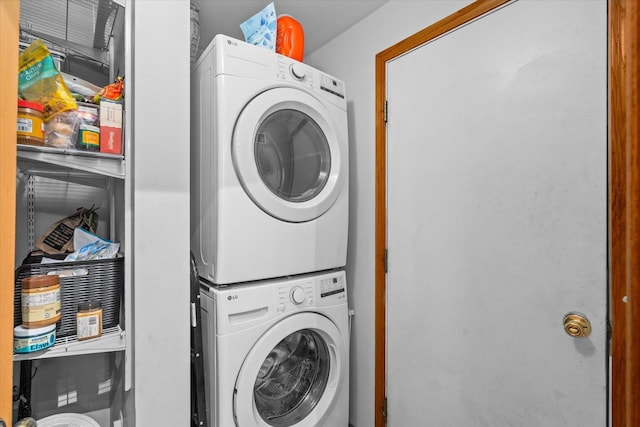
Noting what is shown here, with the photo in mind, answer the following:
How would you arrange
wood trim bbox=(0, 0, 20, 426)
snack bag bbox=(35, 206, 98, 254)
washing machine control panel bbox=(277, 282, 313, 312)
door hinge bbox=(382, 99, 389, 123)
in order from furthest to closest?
door hinge bbox=(382, 99, 389, 123), washing machine control panel bbox=(277, 282, 313, 312), snack bag bbox=(35, 206, 98, 254), wood trim bbox=(0, 0, 20, 426)

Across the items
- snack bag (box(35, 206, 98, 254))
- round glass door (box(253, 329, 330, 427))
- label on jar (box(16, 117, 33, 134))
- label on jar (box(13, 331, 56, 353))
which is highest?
Result: label on jar (box(16, 117, 33, 134))

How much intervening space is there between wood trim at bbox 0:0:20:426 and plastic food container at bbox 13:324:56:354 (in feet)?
0.48

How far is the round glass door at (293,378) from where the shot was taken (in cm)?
144

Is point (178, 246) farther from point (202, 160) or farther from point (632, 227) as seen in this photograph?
point (632, 227)

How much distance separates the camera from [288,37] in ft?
4.89

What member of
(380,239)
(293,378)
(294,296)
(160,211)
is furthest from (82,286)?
(380,239)

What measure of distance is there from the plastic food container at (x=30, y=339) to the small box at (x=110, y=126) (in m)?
0.50

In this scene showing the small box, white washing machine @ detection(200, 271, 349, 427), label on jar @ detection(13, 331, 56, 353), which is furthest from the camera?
white washing machine @ detection(200, 271, 349, 427)

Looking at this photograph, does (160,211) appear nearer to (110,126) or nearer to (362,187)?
(110,126)

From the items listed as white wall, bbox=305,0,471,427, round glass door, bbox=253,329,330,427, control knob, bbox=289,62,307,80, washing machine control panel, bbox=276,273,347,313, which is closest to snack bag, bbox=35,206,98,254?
washing machine control panel, bbox=276,273,347,313

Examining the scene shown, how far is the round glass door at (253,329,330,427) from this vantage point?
144 cm

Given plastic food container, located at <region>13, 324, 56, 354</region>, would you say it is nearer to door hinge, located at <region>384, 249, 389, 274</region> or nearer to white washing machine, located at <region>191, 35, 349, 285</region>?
white washing machine, located at <region>191, 35, 349, 285</region>

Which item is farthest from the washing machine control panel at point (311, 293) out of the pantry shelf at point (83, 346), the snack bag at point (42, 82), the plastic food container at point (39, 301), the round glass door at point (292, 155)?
the snack bag at point (42, 82)

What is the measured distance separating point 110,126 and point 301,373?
1.39 metres
